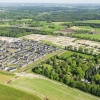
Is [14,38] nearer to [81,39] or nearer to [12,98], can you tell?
[81,39]

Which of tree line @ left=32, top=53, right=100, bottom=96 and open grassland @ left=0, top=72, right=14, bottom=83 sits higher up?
tree line @ left=32, top=53, right=100, bottom=96

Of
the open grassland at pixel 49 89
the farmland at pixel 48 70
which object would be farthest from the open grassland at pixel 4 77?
the open grassland at pixel 49 89

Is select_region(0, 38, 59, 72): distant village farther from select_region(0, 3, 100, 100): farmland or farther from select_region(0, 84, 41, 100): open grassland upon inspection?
select_region(0, 84, 41, 100): open grassland

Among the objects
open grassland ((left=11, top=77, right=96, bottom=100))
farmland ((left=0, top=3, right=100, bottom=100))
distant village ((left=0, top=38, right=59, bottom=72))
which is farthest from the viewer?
distant village ((left=0, top=38, right=59, bottom=72))

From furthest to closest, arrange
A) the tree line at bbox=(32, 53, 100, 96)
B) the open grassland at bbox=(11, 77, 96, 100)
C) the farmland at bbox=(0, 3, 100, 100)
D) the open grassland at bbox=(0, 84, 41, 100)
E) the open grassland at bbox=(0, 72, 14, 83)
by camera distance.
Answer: the open grassland at bbox=(0, 72, 14, 83) < the tree line at bbox=(32, 53, 100, 96) < the farmland at bbox=(0, 3, 100, 100) < the open grassland at bbox=(11, 77, 96, 100) < the open grassland at bbox=(0, 84, 41, 100)

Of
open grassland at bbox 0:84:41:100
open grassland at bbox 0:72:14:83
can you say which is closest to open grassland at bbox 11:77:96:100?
open grassland at bbox 0:84:41:100

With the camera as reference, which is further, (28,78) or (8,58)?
(8,58)

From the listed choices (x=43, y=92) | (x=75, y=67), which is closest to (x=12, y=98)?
(x=43, y=92)

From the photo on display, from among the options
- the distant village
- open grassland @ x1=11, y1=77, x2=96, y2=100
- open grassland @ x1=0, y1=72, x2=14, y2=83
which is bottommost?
open grassland @ x1=11, y1=77, x2=96, y2=100
